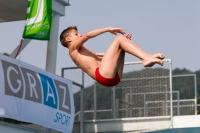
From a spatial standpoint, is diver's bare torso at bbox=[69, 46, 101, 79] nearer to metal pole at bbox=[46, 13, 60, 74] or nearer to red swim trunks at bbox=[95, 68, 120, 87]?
red swim trunks at bbox=[95, 68, 120, 87]

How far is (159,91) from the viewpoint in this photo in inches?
624

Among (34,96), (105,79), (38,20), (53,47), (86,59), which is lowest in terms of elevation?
(105,79)

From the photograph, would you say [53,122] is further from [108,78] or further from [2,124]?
[108,78]

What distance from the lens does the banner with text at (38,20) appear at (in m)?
Answer: 15.0

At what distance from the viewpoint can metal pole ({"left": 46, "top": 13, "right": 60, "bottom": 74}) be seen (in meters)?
17.0

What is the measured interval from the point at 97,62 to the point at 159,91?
28.2ft

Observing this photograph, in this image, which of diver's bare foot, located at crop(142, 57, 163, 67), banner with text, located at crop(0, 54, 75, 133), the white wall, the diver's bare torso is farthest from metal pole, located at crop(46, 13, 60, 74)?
diver's bare foot, located at crop(142, 57, 163, 67)

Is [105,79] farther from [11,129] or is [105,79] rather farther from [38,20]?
[38,20]

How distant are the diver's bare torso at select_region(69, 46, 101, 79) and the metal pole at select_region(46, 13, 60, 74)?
948cm

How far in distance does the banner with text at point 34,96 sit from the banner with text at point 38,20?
1348 millimetres

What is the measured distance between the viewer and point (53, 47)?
17.3 metres

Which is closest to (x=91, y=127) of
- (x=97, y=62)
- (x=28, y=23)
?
(x=28, y=23)

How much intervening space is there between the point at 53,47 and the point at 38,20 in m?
2.23

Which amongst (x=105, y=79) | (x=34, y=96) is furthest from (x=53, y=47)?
(x=105, y=79)
